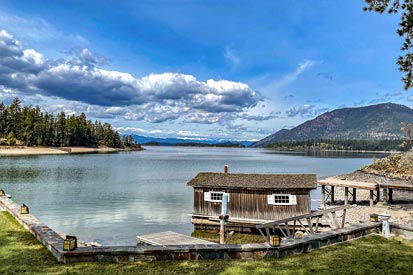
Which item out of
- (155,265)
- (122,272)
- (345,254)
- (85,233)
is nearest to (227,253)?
(155,265)

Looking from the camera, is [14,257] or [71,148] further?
[71,148]

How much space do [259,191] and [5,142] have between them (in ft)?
423

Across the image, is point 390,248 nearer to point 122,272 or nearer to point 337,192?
point 122,272

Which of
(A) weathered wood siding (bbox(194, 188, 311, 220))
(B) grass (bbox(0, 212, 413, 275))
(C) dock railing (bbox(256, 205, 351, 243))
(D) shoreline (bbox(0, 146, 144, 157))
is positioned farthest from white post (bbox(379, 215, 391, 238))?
(D) shoreline (bbox(0, 146, 144, 157))

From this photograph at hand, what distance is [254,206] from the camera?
23.6 meters

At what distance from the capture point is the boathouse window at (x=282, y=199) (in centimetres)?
2305

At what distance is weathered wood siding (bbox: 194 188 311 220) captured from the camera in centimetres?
2297

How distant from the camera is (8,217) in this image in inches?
682

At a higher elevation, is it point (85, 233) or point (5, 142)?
point (5, 142)

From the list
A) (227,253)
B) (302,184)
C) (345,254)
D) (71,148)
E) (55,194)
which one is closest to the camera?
(227,253)

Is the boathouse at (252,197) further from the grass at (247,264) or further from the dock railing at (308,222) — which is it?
the grass at (247,264)

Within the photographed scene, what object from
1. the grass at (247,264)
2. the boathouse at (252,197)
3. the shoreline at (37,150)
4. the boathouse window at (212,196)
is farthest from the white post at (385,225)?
the shoreline at (37,150)

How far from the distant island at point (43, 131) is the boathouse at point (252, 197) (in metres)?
116

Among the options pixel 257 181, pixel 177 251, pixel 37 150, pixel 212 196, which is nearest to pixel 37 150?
pixel 37 150
